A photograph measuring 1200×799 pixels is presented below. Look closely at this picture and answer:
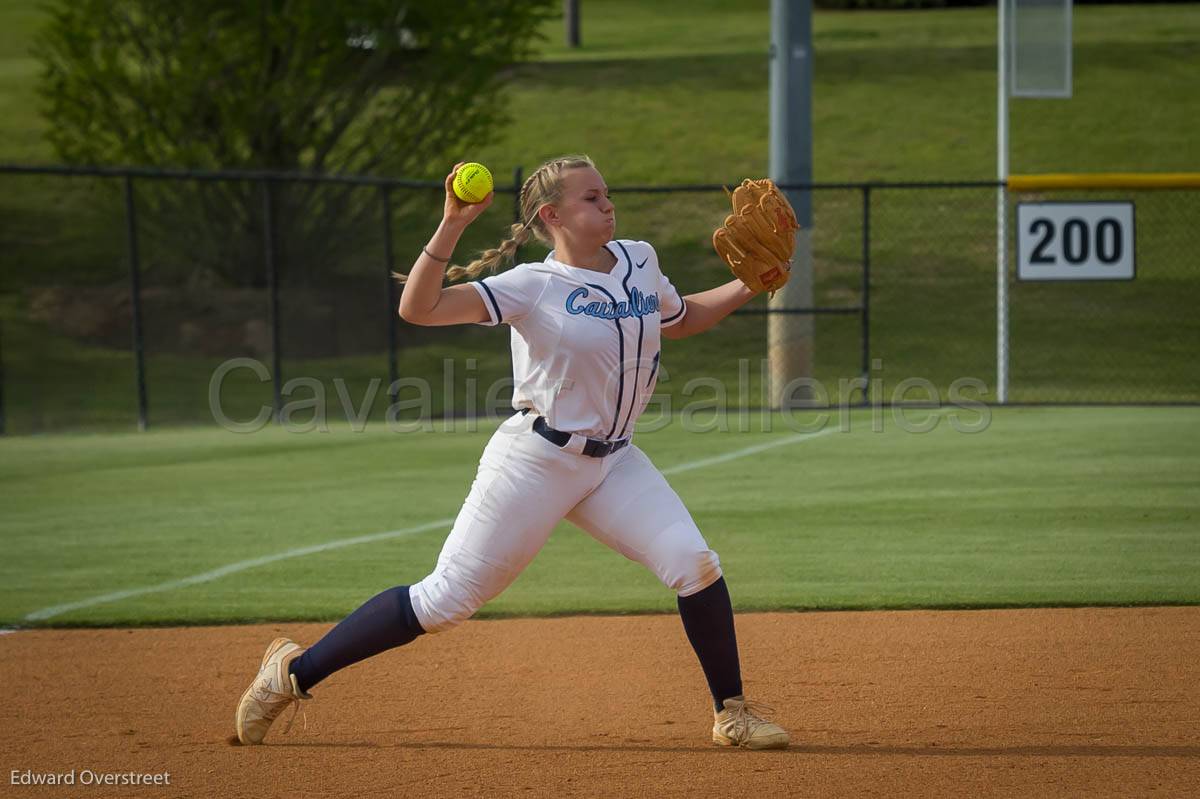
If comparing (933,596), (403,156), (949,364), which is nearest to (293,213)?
(403,156)

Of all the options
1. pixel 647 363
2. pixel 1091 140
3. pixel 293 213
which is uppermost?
pixel 1091 140

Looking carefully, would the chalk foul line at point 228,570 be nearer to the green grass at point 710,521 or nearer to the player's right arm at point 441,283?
the green grass at point 710,521

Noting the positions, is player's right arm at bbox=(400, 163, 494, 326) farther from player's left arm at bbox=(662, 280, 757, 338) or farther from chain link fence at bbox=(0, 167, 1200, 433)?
chain link fence at bbox=(0, 167, 1200, 433)

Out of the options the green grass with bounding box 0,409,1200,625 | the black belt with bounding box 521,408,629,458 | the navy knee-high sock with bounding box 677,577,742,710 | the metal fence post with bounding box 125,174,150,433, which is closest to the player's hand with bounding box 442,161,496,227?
the black belt with bounding box 521,408,629,458

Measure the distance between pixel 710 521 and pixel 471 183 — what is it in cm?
509

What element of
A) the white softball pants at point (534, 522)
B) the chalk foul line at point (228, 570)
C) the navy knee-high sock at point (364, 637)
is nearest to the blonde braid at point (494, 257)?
the white softball pants at point (534, 522)

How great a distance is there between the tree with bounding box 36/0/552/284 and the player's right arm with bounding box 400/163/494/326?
55.3 feet

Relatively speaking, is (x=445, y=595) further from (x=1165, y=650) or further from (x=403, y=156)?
(x=403, y=156)

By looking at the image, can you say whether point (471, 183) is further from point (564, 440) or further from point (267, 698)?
point (267, 698)

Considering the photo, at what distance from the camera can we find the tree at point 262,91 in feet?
65.9

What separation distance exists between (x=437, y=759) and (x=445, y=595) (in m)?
0.49

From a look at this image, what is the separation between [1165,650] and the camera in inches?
215

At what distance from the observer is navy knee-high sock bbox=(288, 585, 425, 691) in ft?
14.3

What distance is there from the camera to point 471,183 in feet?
13.0
